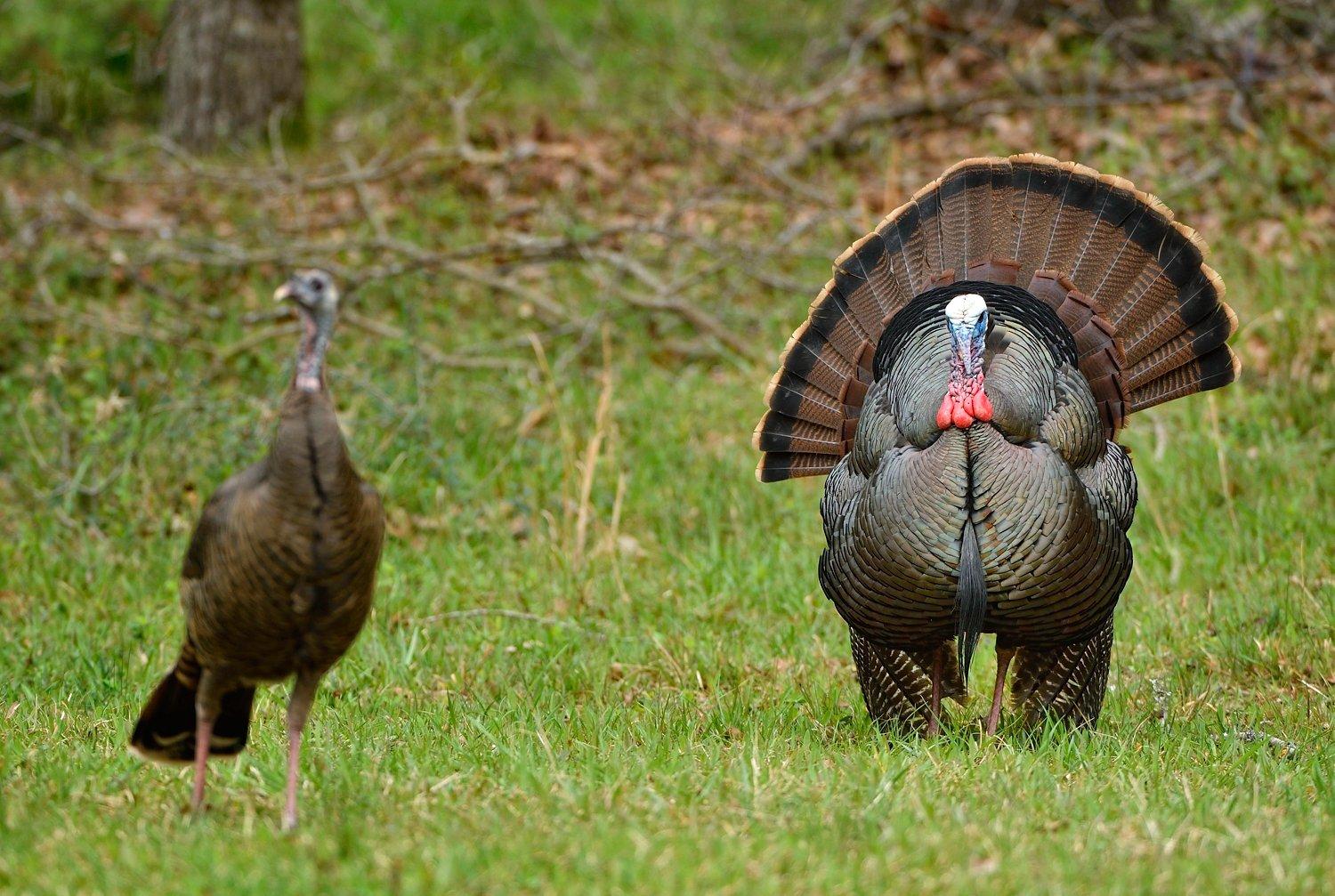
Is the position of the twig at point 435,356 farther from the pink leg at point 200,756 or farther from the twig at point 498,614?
the pink leg at point 200,756

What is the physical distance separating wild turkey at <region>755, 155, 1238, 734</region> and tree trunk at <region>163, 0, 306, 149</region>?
20.4 feet

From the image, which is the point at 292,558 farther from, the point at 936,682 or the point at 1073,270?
the point at 1073,270

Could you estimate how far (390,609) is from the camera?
Result: 18.9 feet

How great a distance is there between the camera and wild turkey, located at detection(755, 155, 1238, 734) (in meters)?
4.19

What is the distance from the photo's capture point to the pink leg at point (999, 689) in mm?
4582

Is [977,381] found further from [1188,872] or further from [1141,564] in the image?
[1141,564]

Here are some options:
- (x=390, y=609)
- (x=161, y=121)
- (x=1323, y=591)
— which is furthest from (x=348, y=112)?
(x=1323, y=591)

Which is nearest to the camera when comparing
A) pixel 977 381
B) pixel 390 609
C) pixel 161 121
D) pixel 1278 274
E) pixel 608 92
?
pixel 977 381

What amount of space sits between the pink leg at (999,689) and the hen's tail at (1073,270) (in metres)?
0.84

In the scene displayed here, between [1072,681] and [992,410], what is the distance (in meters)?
0.91

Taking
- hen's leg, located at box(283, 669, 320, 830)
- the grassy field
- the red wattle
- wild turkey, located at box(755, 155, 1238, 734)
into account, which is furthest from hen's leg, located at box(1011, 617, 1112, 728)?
hen's leg, located at box(283, 669, 320, 830)

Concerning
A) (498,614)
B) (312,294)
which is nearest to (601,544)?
(498,614)

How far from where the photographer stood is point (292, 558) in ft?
10.6

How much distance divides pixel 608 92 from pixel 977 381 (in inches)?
306
